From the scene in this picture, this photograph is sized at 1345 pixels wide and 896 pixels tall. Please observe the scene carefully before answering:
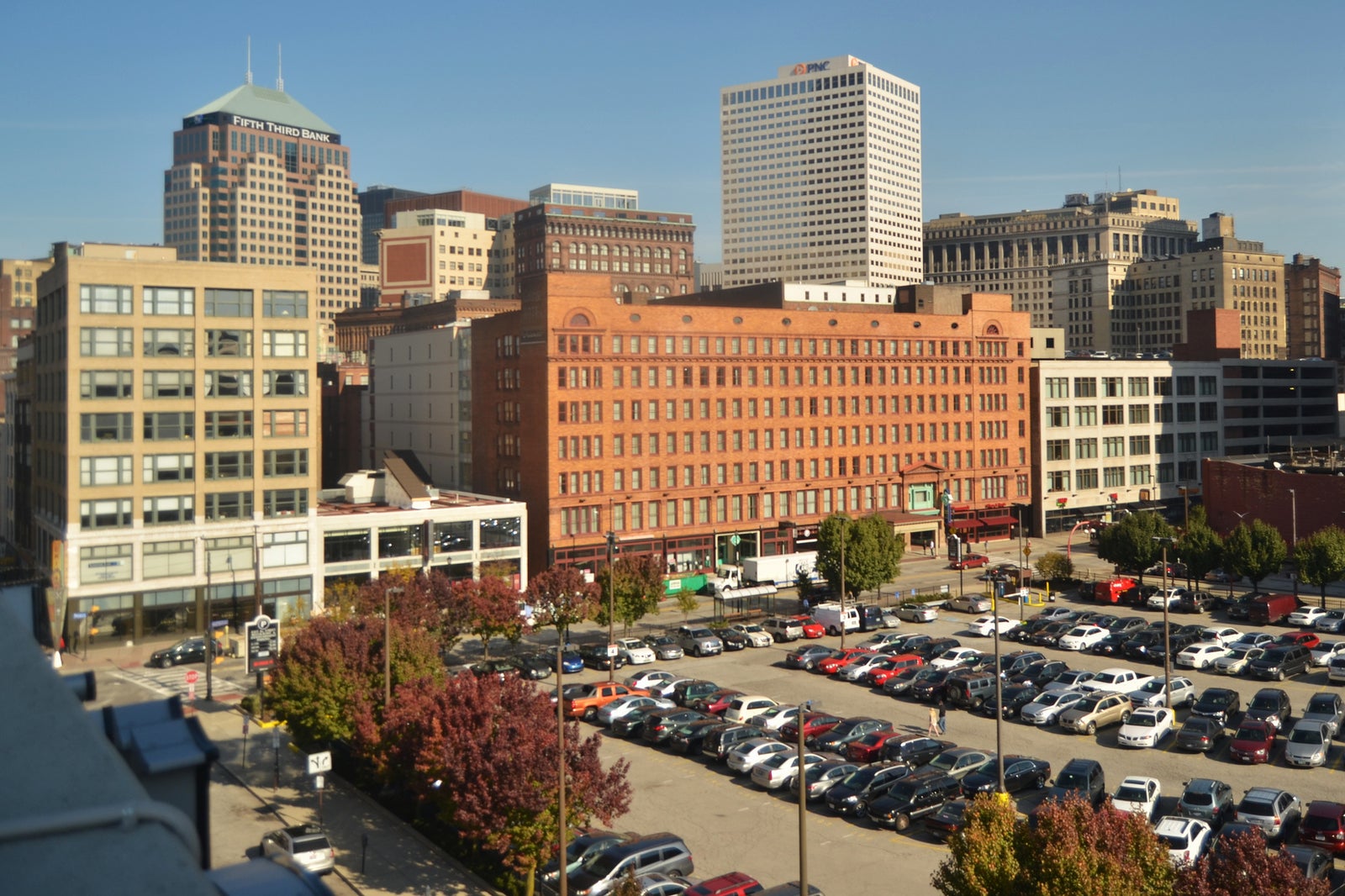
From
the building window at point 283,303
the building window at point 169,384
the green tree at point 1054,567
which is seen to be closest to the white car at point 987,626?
the green tree at point 1054,567

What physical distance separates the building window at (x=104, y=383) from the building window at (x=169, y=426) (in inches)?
79.4

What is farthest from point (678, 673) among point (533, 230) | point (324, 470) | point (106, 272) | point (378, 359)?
point (533, 230)

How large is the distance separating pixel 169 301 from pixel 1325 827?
64764mm

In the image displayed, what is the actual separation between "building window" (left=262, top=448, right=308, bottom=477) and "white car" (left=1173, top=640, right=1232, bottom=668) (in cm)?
5363

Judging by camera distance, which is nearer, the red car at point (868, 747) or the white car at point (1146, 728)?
the red car at point (868, 747)

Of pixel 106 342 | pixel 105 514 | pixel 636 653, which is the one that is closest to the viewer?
pixel 636 653

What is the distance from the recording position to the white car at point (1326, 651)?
5747cm

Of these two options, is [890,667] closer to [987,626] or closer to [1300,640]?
[987,626]

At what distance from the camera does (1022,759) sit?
39.7 m

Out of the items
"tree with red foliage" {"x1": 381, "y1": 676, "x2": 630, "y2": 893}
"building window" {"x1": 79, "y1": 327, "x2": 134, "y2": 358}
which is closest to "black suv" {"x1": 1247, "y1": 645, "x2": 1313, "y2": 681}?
"tree with red foliage" {"x1": 381, "y1": 676, "x2": 630, "y2": 893}

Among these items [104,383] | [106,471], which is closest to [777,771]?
[106,471]

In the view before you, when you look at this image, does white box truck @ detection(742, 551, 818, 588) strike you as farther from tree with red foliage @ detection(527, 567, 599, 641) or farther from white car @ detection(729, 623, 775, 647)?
tree with red foliage @ detection(527, 567, 599, 641)

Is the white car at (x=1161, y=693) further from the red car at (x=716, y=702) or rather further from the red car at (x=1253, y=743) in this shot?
the red car at (x=716, y=702)

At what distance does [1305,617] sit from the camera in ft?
227
